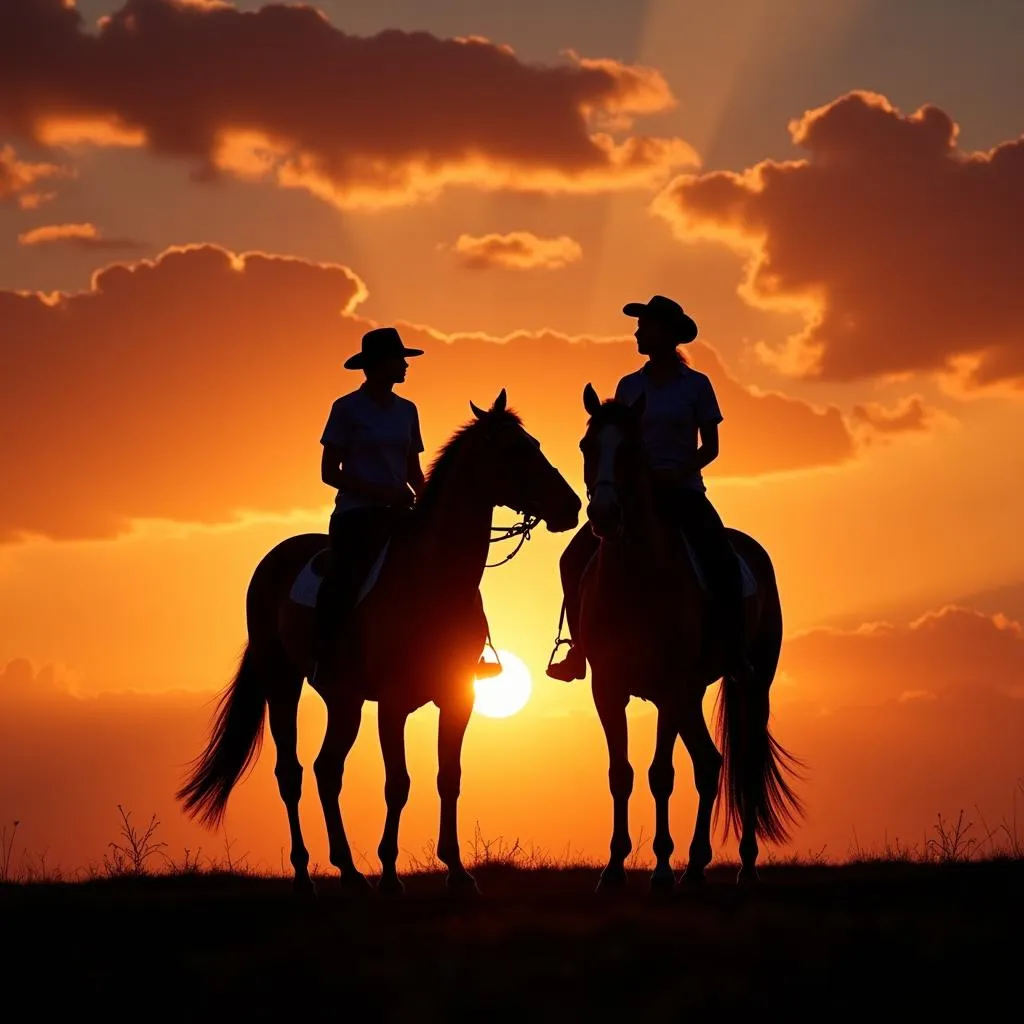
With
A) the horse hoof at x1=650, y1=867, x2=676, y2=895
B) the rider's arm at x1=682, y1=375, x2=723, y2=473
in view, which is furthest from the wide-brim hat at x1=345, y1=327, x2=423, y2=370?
the horse hoof at x1=650, y1=867, x2=676, y2=895

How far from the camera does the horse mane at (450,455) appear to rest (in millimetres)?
12031

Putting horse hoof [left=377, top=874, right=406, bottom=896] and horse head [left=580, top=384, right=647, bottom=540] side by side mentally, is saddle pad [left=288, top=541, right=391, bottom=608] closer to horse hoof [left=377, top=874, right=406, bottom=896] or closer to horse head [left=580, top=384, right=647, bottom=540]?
horse hoof [left=377, top=874, right=406, bottom=896]

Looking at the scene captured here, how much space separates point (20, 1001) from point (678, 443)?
676 centimetres

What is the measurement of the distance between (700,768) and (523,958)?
4.79 metres

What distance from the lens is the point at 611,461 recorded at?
11.5 metres

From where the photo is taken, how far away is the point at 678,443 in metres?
12.7

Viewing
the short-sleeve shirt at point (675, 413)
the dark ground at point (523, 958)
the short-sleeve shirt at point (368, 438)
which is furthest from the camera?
the short-sleeve shirt at point (368, 438)

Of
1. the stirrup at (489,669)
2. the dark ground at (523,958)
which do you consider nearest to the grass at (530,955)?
the dark ground at (523,958)

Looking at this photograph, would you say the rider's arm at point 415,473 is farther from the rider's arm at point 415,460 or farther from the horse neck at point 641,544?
the horse neck at point 641,544

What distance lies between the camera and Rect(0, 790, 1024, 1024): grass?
7215 mm

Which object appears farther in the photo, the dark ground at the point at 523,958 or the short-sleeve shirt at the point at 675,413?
the short-sleeve shirt at the point at 675,413

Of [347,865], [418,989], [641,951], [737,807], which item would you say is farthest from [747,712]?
[418,989]

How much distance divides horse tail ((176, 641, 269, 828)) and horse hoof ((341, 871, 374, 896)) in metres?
2.52

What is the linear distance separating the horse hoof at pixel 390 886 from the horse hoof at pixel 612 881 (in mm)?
1499
